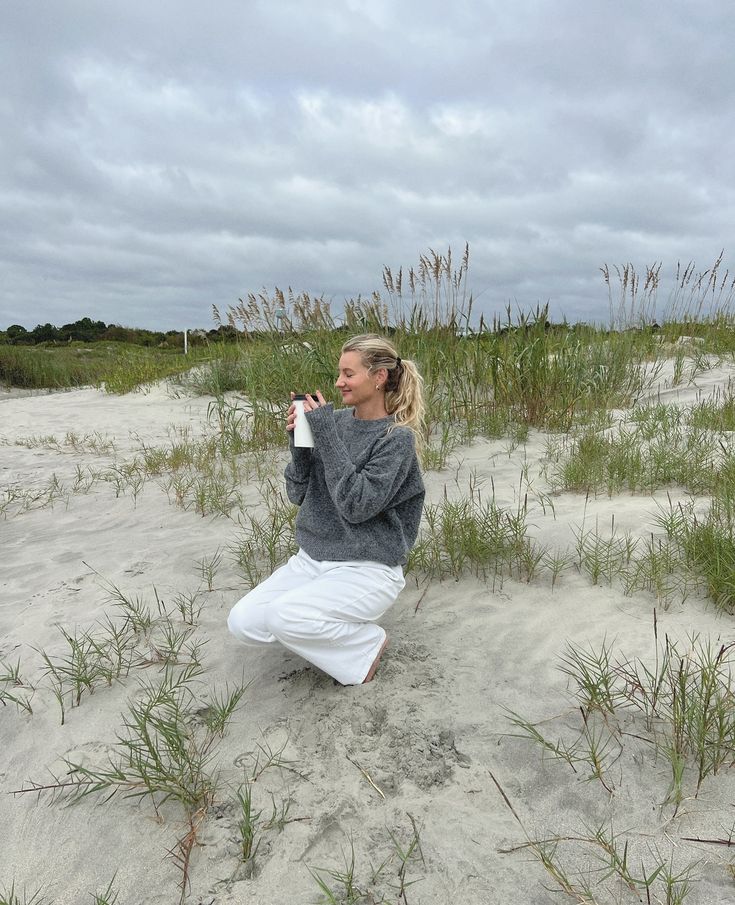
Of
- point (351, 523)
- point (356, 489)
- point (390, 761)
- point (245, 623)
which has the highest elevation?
point (356, 489)

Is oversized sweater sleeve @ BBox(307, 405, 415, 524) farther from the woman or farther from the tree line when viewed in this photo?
the tree line

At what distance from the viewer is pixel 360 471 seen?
8.18 ft

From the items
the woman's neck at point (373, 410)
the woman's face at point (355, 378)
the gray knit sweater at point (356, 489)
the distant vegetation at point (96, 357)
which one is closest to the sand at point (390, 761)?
the gray knit sweater at point (356, 489)

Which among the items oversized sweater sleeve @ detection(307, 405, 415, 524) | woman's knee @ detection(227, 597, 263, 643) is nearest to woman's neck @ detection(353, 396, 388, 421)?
oversized sweater sleeve @ detection(307, 405, 415, 524)

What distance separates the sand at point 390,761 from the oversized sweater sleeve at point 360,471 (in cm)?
75

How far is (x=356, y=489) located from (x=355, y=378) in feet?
1.62

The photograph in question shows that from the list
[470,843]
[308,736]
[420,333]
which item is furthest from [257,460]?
[470,843]

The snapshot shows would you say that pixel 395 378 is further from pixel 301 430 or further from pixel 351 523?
pixel 351 523

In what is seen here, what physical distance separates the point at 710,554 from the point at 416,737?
1.73 metres

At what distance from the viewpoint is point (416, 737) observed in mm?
2209

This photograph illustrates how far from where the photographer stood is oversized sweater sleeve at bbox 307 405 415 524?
93.4 inches

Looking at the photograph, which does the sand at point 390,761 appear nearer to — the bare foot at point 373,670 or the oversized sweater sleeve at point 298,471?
the bare foot at point 373,670

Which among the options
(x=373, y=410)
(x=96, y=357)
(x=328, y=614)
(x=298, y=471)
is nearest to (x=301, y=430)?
(x=298, y=471)

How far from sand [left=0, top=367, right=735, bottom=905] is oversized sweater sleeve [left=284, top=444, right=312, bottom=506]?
746mm
